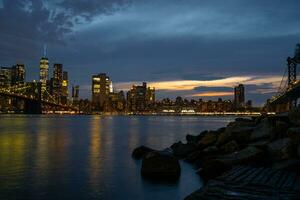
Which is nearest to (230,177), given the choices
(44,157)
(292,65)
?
(44,157)

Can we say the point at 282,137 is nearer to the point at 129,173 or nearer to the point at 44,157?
the point at 129,173

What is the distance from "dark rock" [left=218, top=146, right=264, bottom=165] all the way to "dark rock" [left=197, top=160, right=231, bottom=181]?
22 cm

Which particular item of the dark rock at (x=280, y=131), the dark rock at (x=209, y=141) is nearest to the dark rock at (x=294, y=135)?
the dark rock at (x=280, y=131)

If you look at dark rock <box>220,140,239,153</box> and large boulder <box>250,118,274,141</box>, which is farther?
large boulder <box>250,118,274,141</box>

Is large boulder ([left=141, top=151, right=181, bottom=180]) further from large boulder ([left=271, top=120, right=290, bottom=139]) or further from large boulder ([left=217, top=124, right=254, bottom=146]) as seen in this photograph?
large boulder ([left=271, top=120, right=290, bottom=139])

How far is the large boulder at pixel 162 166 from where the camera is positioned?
16.2m

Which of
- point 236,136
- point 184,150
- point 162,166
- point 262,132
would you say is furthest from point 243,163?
point 184,150

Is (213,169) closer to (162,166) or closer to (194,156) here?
(162,166)

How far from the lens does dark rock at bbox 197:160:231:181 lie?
15.4 meters

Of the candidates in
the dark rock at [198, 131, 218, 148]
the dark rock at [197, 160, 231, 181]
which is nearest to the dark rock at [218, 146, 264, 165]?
the dark rock at [197, 160, 231, 181]

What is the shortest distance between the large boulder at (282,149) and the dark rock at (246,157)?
548 millimetres

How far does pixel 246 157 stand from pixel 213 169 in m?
1.32

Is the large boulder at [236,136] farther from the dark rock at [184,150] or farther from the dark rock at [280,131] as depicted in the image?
the dark rock at [184,150]

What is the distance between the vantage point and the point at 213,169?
15875 mm
